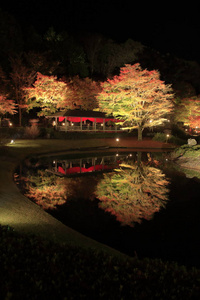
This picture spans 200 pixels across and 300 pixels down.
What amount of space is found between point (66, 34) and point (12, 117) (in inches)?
909

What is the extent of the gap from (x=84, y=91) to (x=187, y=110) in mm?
18530

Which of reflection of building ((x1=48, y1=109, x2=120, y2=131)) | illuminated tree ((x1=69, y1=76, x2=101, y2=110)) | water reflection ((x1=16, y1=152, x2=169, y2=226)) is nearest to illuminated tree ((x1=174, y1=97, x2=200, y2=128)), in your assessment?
reflection of building ((x1=48, y1=109, x2=120, y2=131))

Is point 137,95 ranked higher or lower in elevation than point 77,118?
higher

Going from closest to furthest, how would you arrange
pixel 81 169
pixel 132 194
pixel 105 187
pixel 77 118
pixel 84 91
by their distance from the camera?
pixel 132 194 → pixel 105 187 → pixel 81 169 → pixel 77 118 → pixel 84 91

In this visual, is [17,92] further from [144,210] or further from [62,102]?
[144,210]

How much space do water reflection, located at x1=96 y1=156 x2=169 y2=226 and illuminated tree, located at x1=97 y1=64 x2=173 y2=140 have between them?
1541 centimetres

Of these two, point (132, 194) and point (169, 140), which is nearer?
point (132, 194)

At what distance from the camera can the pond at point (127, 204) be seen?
5883mm

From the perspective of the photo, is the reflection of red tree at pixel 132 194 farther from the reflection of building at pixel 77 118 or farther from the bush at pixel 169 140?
the reflection of building at pixel 77 118

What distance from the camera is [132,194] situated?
964 centimetres

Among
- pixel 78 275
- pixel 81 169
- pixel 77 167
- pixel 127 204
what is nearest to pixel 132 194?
pixel 127 204

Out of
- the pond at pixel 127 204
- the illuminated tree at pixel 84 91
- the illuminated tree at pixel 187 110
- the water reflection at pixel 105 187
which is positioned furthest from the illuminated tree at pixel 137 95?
the pond at pixel 127 204

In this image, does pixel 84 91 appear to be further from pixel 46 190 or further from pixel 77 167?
pixel 46 190

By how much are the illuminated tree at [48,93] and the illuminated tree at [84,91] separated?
2240 mm
